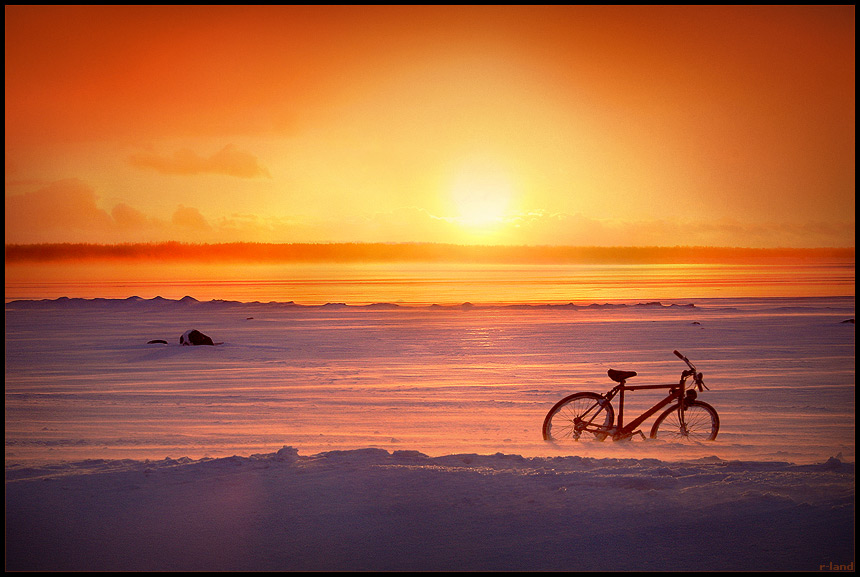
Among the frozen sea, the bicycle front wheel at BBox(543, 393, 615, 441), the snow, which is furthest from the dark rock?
the bicycle front wheel at BBox(543, 393, 615, 441)

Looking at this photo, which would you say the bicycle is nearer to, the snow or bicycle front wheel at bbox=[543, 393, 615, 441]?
bicycle front wheel at bbox=[543, 393, 615, 441]

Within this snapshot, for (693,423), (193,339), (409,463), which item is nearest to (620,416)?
(693,423)

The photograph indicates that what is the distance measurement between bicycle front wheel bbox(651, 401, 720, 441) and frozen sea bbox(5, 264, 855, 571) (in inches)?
8.6

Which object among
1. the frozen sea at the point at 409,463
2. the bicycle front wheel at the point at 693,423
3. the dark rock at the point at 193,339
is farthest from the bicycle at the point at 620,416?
the dark rock at the point at 193,339

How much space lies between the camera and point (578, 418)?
324 inches

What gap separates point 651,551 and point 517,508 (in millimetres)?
1127

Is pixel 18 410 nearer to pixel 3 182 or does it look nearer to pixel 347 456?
pixel 3 182

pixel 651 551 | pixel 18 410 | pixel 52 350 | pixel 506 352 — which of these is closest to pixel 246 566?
pixel 651 551

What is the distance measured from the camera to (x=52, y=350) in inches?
700

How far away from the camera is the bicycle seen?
321 inches

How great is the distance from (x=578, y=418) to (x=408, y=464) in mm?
2616

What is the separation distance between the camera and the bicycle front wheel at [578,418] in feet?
26.9

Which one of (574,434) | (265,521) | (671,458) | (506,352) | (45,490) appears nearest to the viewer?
(265,521)

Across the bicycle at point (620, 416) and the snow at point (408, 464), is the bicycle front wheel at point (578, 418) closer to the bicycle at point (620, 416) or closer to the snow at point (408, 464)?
the bicycle at point (620, 416)
